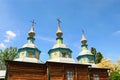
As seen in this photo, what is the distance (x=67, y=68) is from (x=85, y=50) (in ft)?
40.8

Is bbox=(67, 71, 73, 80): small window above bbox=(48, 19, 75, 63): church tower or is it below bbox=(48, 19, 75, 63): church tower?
below

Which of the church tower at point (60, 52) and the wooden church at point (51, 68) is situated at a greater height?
the church tower at point (60, 52)

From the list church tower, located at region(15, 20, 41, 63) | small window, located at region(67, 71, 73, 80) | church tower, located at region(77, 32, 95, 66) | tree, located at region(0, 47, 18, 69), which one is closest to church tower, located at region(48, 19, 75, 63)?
church tower, located at region(15, 20, 41, 63)

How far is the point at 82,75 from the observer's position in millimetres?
24750

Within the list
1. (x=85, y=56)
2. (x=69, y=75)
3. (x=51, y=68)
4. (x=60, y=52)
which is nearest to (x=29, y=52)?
(x=60, y=52)

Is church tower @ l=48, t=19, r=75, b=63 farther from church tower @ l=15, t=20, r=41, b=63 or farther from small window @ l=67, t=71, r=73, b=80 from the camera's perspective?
small window @ l=67, t=71, r=73, b=80

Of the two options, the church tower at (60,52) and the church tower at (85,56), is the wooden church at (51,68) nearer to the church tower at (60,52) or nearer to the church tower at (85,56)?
the church tower at (60,52)

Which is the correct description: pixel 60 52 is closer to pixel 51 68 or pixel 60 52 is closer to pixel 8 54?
pixel 51 68

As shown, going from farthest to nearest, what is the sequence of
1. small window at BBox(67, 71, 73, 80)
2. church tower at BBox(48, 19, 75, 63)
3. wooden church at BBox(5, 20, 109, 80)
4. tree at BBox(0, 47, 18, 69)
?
tree at BBox(0, 47, 18, 69) → church tower at BBox(48, 19, 75, 63) → small window at BBox(67, 71, 73, 80) → wooden church at BBox(5, 20, 109, 80)

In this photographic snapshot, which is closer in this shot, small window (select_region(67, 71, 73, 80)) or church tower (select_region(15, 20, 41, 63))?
small window (select_region(67, 71, 73, 80))

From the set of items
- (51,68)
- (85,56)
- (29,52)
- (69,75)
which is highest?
(29,52)

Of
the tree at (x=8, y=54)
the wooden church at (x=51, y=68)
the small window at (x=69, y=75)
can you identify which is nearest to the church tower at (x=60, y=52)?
the wooden church at (x=51, y=68)

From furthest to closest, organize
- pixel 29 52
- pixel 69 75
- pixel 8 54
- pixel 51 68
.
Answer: pixel 8 54
pixel 29 52
pixel 69 75
pixel 51 68

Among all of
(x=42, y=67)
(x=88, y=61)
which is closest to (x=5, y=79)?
(x=42, y=67)
